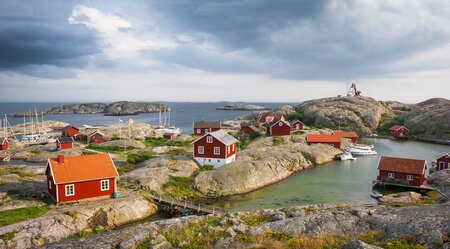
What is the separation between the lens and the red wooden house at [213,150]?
51781mm

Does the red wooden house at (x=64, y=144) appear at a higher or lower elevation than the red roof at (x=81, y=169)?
lower

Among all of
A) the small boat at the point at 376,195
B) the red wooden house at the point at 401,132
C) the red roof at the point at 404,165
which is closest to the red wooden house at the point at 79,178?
the small boat at the point at 376,195

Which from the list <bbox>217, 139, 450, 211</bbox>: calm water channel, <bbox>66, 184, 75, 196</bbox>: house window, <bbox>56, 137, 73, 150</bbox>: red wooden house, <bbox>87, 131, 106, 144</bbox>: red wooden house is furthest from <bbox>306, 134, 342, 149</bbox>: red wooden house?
<bbox>56, 137, 73, 150</bbox>: red wooden house

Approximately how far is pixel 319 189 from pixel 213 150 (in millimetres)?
17541

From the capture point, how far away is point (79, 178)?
34656 mm

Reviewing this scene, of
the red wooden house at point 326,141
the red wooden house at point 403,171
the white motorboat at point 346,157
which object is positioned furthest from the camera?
the red wooden house at point 326,141

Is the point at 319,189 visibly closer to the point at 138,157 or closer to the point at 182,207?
the point at 182,207

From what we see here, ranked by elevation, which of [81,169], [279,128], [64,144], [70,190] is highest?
[279,128]

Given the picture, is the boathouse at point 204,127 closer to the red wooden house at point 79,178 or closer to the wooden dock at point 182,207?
the wooden dock at point 182,207

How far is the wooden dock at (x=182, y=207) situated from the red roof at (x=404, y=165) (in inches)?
1098

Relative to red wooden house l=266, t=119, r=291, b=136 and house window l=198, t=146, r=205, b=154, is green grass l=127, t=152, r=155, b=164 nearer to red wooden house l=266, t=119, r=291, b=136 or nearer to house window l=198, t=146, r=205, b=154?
house window l=198, t=146, r=205, b=154

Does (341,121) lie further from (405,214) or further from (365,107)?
(405,214)

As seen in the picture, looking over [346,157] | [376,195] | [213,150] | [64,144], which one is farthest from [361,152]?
[64,144]

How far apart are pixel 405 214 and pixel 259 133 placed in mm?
65261
